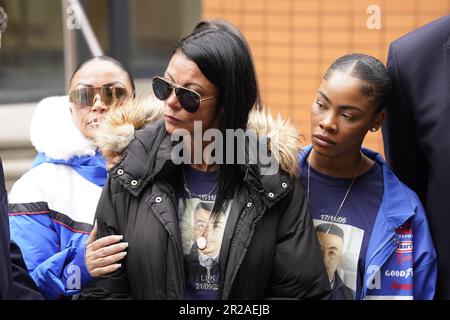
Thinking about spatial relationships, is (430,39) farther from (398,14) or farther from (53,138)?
(398,14)

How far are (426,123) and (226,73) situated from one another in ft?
2.45

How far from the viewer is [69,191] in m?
3.08

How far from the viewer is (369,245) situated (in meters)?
2.81

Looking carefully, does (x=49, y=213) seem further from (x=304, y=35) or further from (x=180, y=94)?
(x=304, y=35)

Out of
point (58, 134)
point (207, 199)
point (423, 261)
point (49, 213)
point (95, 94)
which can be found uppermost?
point (95, 94)

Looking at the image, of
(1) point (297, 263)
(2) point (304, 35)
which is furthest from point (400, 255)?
(2) point (304, 35)

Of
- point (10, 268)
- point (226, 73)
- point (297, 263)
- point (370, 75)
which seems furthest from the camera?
point (370, 75)

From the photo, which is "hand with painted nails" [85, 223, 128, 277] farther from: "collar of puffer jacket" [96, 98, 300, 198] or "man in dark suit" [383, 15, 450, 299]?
"man in dark suit" [383, 15, 450, 299]

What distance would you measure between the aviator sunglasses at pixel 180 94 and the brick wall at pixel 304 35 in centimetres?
279

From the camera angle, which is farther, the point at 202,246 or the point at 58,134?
the point at 58,134

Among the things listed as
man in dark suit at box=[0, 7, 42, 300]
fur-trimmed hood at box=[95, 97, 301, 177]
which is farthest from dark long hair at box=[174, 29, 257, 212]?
man in dark suit at box=[0, 7, 42, 300]

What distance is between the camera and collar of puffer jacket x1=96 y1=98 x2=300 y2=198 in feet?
9.02

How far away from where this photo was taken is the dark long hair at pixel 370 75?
2893 mm

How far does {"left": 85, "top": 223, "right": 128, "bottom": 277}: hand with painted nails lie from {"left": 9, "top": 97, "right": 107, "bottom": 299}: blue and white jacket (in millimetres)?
112
